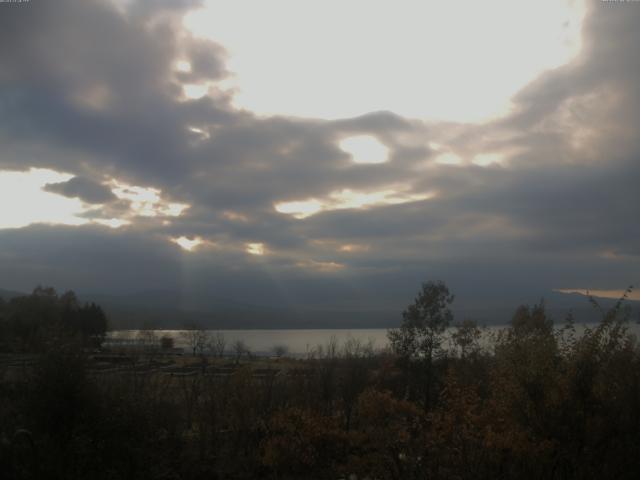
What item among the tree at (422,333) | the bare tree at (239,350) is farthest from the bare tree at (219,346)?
the tree at (422,333)

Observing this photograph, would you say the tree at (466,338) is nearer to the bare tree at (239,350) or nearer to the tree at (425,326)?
the tree at (425,326)

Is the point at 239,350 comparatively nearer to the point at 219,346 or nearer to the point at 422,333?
the point at 219,346

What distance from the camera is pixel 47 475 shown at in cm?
1009

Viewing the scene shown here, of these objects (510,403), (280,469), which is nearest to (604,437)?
(510,403)

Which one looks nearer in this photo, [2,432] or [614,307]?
[2,432]

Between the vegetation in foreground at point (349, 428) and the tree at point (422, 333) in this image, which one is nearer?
the vegetation in foreground at point (349, 428)

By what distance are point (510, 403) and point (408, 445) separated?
231 cm

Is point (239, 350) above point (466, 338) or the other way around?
the other way around

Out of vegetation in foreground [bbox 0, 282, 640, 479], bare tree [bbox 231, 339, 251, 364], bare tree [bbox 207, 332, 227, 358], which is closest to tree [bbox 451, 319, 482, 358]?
bare tree [bbox 231, 339, 251, 364]

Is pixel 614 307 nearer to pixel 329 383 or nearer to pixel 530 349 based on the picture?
pixel 530 349

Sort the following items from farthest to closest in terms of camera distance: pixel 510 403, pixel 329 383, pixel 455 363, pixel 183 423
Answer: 1. pixel 455 363
2. pixel 329 383
3. pixel 183 423
4. pixel 510 403

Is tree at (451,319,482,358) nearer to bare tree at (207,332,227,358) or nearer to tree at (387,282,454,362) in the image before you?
tree at (387,282,454,362)

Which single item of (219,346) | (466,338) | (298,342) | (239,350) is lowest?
(298,342)

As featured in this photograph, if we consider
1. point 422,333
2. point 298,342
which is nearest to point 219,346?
point 422,333
